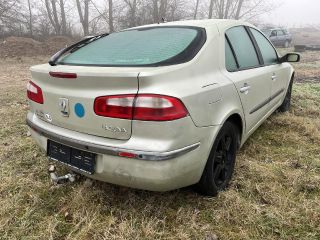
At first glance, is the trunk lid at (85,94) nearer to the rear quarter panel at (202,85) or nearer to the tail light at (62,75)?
the tail light at (62,75)

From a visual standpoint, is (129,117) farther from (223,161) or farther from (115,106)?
(223,161)

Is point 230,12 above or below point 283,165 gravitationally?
above

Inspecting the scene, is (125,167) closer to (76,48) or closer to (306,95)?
(76,48)

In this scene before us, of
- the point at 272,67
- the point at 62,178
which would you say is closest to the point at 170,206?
the point at 62,178

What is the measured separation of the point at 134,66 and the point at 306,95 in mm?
5020

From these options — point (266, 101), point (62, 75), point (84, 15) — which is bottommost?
point (266, 101)

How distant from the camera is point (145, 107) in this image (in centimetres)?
204

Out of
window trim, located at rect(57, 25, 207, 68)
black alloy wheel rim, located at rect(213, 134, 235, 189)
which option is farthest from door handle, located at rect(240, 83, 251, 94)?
window trim, located at rect(57, 25, 207, 68)

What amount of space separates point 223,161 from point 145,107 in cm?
111

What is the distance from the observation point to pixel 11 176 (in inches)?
125

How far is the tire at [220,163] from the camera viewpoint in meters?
2.54

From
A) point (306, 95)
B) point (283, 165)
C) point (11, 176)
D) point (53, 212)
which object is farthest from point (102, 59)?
point (306, 95)

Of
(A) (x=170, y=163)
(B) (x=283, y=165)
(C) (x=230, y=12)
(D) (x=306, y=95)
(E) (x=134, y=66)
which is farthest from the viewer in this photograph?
(C) (x=230, y=12)

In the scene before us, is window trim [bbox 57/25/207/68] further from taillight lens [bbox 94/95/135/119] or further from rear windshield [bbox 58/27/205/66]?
taillight lens [bbox 94/95/135/119]
